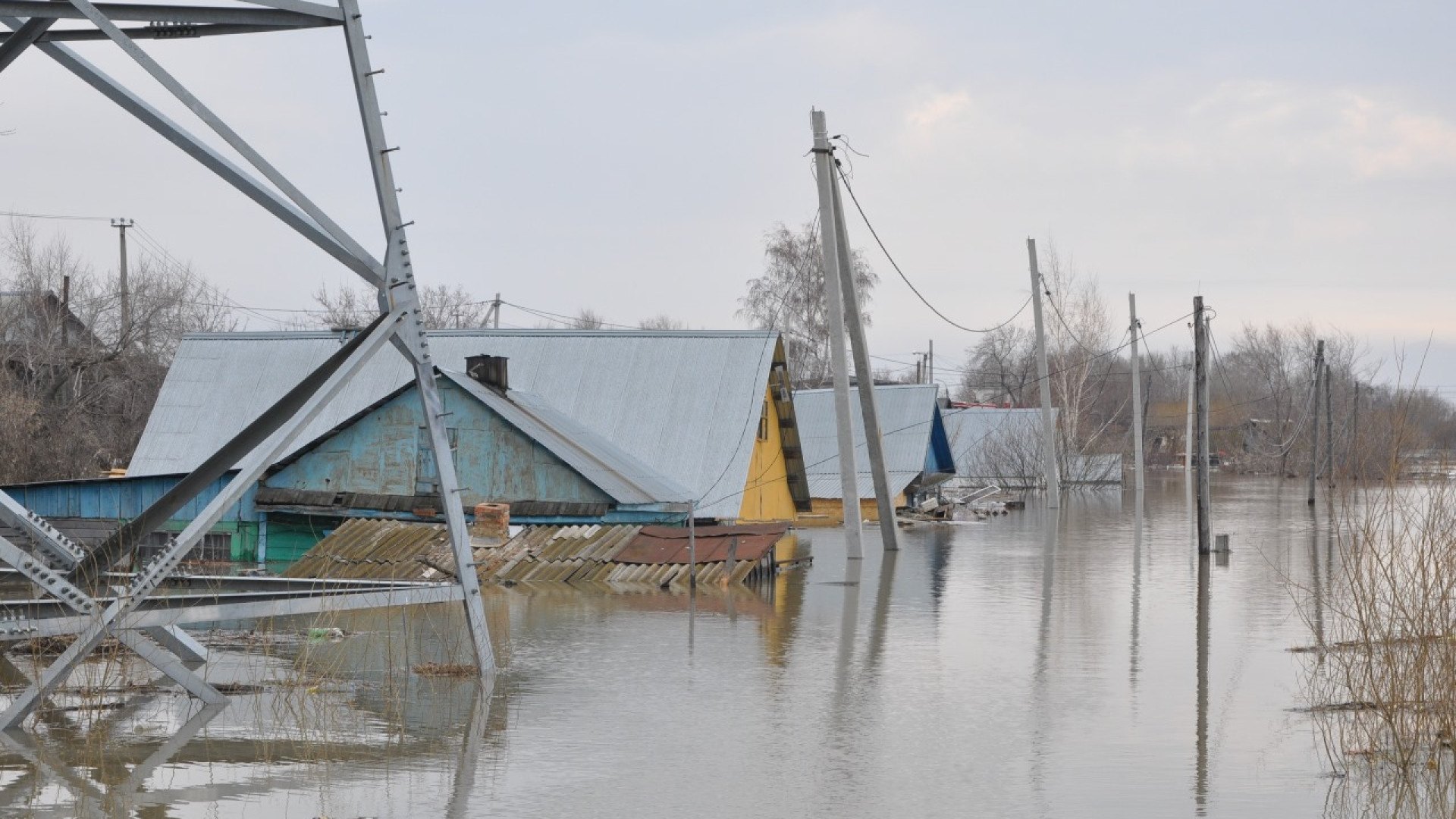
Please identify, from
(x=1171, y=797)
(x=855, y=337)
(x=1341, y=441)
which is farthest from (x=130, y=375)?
(x=1341, y=441)

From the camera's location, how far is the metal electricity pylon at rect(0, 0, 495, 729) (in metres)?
10.0

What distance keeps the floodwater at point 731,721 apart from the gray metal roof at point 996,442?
121 ft

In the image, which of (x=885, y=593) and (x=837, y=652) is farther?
(x=885, y=593)

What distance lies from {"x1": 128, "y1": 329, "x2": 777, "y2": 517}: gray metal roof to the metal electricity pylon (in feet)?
50.5

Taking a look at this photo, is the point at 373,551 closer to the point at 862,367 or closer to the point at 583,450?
the point at 583,450

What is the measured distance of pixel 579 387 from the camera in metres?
30.8

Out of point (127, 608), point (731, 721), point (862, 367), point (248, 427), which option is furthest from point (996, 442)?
point (127, 608)

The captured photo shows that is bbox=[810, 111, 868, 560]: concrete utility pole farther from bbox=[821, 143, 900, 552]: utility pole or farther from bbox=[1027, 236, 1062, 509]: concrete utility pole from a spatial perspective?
bbox=[1027, 236, 1062, 509]: concrete utility pole

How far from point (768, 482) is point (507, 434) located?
8.97 meters

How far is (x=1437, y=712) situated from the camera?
364 inches

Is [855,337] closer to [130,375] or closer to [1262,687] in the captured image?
[1262,687]

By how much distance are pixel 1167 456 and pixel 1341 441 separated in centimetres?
3271

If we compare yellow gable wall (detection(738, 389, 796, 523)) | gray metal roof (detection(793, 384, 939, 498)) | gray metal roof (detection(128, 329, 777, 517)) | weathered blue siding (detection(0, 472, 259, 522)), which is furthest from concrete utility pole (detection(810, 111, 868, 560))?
gray metal roof (detection(793, 384, 939, 498))

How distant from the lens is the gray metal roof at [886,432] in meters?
43.3
